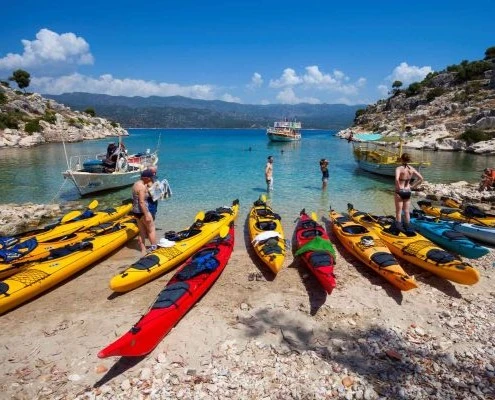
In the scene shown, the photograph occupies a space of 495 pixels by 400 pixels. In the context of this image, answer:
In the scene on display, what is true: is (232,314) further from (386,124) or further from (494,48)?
(494,48)

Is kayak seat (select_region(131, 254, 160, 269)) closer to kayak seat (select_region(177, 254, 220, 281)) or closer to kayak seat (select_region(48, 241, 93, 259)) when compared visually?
kayak seat (select_region(177, 254, 220, 281))

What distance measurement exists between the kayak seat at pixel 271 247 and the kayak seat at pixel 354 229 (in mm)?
2521

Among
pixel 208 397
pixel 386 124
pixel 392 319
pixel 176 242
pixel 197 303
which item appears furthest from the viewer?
pixel 386 124

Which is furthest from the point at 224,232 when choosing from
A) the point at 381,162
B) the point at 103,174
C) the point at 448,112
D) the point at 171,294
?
the point at 448,112

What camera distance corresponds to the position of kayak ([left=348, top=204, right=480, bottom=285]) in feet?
22.9

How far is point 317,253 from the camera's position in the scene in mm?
7879

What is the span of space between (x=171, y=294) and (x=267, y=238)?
11.8 feet

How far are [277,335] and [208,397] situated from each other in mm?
1794

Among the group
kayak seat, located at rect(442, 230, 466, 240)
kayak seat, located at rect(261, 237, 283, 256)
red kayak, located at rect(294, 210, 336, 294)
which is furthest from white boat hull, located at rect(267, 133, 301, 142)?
kayak seat, located at rect(261, 237, 283, 256)

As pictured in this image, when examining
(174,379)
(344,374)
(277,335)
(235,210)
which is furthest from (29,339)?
(235,210)

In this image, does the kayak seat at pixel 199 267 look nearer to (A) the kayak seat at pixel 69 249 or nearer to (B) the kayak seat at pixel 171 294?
(B) the kayak seat at pixel 171 294

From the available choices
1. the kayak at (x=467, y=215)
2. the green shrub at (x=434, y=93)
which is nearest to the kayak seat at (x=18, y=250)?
the kayak at (x=467, y=215)

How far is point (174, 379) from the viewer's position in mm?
4781

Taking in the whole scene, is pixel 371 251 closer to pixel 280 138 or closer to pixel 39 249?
pixel 39 249
